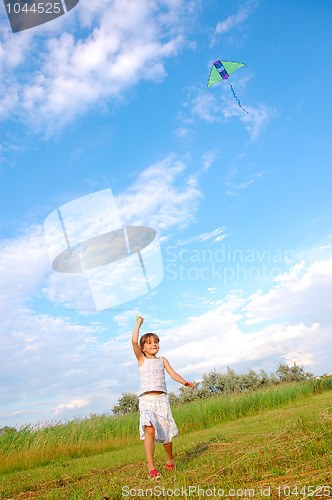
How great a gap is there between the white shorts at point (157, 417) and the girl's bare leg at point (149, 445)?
2.1 inches

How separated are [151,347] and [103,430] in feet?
31.8

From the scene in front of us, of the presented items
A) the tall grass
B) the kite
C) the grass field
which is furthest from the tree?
the kite

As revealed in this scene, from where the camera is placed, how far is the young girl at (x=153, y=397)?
5121 millimetres

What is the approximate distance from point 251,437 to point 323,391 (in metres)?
13.8

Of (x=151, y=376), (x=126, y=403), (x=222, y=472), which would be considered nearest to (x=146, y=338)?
(x=151, y=376)

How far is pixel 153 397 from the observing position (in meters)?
5.36

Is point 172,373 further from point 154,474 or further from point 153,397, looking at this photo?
point 154,474

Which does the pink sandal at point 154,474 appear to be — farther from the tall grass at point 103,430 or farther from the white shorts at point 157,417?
the tall grass at point 103,430

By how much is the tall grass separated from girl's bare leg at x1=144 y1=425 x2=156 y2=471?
278 inches

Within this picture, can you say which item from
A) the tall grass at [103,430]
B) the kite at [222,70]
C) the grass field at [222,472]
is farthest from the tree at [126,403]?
the kite at [222,70]

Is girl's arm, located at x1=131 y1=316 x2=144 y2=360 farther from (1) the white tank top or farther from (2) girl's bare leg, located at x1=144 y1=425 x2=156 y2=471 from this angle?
(2) girl's bare leg, located at x1=144 y1=425 x2=156 y2=471

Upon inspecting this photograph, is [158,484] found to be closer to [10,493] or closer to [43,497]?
[43,497]

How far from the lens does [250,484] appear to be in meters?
3.69

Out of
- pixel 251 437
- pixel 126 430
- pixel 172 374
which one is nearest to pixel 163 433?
pixel 172 374
